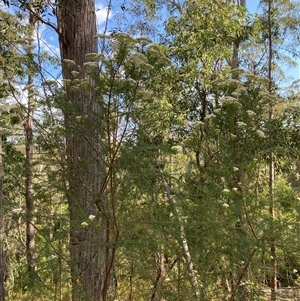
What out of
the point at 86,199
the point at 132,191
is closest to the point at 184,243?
the point at 132,191

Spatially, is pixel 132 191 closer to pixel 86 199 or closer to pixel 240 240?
pixel 86 199

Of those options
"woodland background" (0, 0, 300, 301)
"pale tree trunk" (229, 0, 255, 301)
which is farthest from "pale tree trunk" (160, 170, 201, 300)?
"pale tree trunk" (229, 0, 255, 301)

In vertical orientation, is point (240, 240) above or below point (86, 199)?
below

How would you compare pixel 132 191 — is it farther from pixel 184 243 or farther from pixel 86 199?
pixel 184 243

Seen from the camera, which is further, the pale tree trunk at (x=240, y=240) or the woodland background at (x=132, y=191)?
the pale tree trunk at (x=240, y=240)

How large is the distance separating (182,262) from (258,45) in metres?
4.81

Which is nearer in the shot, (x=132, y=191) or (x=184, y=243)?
(x=132, y=191)

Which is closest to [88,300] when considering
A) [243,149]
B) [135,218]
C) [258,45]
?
[135,218]

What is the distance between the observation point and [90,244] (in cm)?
156

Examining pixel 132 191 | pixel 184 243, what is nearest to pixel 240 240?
pixel 184 243

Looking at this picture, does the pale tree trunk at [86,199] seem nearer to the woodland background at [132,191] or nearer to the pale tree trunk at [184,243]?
the woodland background at [132,191]

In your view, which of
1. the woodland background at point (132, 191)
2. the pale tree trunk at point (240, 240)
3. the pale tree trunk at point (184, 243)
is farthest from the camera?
the pale tree trunk at point (240, 240)

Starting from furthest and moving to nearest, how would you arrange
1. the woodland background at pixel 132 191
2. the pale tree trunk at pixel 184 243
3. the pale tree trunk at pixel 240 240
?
the pale tree trunk at pixel 240 240
the pale tree trunk at pixel 184 243
the woodland background at pixel 132 191

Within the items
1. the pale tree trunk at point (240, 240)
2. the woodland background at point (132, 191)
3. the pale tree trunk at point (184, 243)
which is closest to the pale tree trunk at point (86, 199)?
the woodland background at point (132, 191)
